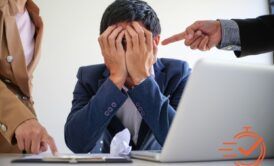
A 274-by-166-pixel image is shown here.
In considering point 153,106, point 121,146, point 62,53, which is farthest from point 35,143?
point 62,53

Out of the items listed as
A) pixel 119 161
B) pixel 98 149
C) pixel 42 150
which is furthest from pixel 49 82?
pixel 119 161

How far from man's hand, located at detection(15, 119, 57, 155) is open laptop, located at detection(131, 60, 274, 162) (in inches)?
13.0

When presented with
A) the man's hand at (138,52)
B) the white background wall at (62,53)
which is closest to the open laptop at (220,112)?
the man's hand at (138,52)

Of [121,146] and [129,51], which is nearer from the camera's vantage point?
[121,146]

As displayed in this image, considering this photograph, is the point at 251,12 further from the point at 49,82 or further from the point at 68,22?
the point at 49,82

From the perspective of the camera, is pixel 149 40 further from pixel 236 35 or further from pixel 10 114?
pixel 10 114

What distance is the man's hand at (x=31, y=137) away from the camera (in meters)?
0.74

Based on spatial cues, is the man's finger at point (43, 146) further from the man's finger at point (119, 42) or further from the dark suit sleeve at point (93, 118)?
the man's finger at point (119, 42)

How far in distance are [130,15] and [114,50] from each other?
0.13 m

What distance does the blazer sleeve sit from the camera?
755mm

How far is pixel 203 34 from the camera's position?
109 centimetres

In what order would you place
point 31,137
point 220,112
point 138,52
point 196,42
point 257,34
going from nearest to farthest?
point 220,112
point 31,137
point 257,34
point 138,52
point 196,42

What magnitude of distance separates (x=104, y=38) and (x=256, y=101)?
630mm

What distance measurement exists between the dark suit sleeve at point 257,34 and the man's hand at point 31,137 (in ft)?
1.85
